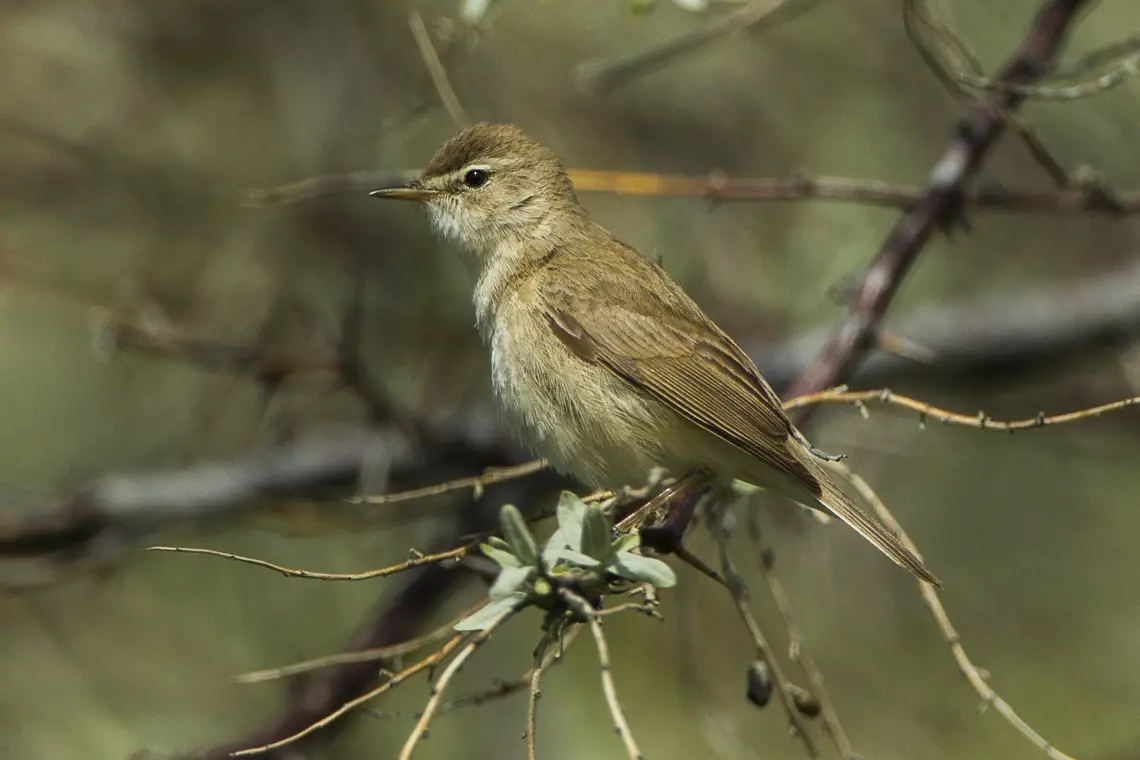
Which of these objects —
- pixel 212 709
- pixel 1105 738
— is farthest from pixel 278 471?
pixel 1105 738

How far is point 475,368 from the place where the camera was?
5.92m

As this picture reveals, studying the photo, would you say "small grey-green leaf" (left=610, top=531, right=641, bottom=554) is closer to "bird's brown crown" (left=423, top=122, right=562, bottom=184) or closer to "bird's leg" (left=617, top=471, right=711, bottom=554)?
"bird's leg" (left=617, top=471, right=711, bottom=554)

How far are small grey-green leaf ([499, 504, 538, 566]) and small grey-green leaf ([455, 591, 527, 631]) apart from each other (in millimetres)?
69

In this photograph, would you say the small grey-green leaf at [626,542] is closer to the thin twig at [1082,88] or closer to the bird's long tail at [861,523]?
the bird's long tail at [861,523]

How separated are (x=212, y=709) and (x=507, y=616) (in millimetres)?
3624

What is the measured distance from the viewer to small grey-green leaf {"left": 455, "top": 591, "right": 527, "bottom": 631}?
7.13 ft

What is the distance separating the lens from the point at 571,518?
88.5 inches

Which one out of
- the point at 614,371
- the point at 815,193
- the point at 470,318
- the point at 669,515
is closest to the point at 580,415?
the point at 614,371

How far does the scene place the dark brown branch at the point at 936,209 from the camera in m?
3.41

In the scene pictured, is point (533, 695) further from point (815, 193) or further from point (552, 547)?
point (815, 193)

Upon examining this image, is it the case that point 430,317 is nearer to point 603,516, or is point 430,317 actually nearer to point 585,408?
point 585,408

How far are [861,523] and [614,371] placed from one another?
0.86 metres

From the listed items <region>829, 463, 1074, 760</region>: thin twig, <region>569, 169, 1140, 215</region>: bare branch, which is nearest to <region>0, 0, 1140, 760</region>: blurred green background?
<region>569, 169, 1140, 215</region>: bare branch

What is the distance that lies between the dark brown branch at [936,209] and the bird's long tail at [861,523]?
27 centimetres
